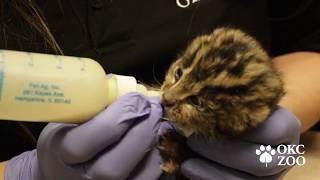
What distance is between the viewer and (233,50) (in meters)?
0.61

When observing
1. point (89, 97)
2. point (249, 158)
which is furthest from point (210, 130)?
point (89, 97)

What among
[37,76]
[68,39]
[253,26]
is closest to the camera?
[37,76]

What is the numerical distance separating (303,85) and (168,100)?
0.45 m

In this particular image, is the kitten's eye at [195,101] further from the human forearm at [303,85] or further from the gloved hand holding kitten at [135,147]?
the human forearm at [303,85]

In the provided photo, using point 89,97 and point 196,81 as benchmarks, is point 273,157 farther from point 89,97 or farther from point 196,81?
point 89,97

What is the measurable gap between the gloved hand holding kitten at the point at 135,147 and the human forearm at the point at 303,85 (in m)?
0.29

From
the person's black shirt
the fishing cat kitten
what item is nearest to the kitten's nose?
the fishing cat kitten

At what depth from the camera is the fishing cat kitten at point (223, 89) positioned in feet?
1.96

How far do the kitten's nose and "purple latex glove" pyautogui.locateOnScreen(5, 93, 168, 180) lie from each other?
23mm

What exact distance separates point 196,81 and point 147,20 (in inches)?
12.5

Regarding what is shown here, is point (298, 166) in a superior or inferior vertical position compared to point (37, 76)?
inferior

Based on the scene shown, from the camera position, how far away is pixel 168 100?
2.16 ft

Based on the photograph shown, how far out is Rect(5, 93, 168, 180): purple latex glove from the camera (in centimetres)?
61

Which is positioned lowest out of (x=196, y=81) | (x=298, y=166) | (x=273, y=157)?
(x=298, y=166)
